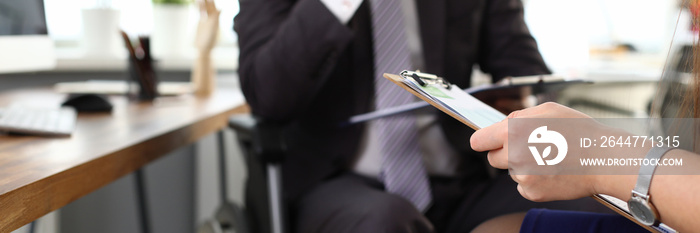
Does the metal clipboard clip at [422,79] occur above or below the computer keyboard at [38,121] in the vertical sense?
above

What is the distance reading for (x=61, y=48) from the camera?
7.52 feet

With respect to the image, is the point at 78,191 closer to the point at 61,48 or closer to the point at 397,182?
the point at 397,182

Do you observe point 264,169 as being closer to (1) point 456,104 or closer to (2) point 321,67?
(2) point 321,67

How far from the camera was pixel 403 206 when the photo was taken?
2.83 ft

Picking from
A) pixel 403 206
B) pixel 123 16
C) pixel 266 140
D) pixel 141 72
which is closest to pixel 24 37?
pixel 266 140

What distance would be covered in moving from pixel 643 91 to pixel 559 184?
2613mm

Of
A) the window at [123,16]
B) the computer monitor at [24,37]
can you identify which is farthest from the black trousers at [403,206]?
the window at [123,16]

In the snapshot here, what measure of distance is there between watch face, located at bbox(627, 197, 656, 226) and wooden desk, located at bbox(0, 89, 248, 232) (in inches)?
25.2

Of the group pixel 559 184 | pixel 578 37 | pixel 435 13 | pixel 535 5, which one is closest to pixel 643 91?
pixel 578 37

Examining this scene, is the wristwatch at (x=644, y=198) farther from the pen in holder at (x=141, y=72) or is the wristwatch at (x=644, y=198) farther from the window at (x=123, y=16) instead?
the window at (x=123, y=16)

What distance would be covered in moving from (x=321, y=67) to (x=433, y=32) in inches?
10.9

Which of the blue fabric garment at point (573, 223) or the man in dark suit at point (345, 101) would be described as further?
the man in dark suit at point (345, 101)

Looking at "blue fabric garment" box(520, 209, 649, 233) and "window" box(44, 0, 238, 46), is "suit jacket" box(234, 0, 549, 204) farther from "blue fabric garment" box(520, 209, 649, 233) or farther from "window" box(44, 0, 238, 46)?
"window" box(44, 0, 238, 46)

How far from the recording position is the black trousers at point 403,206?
2.76 ft
